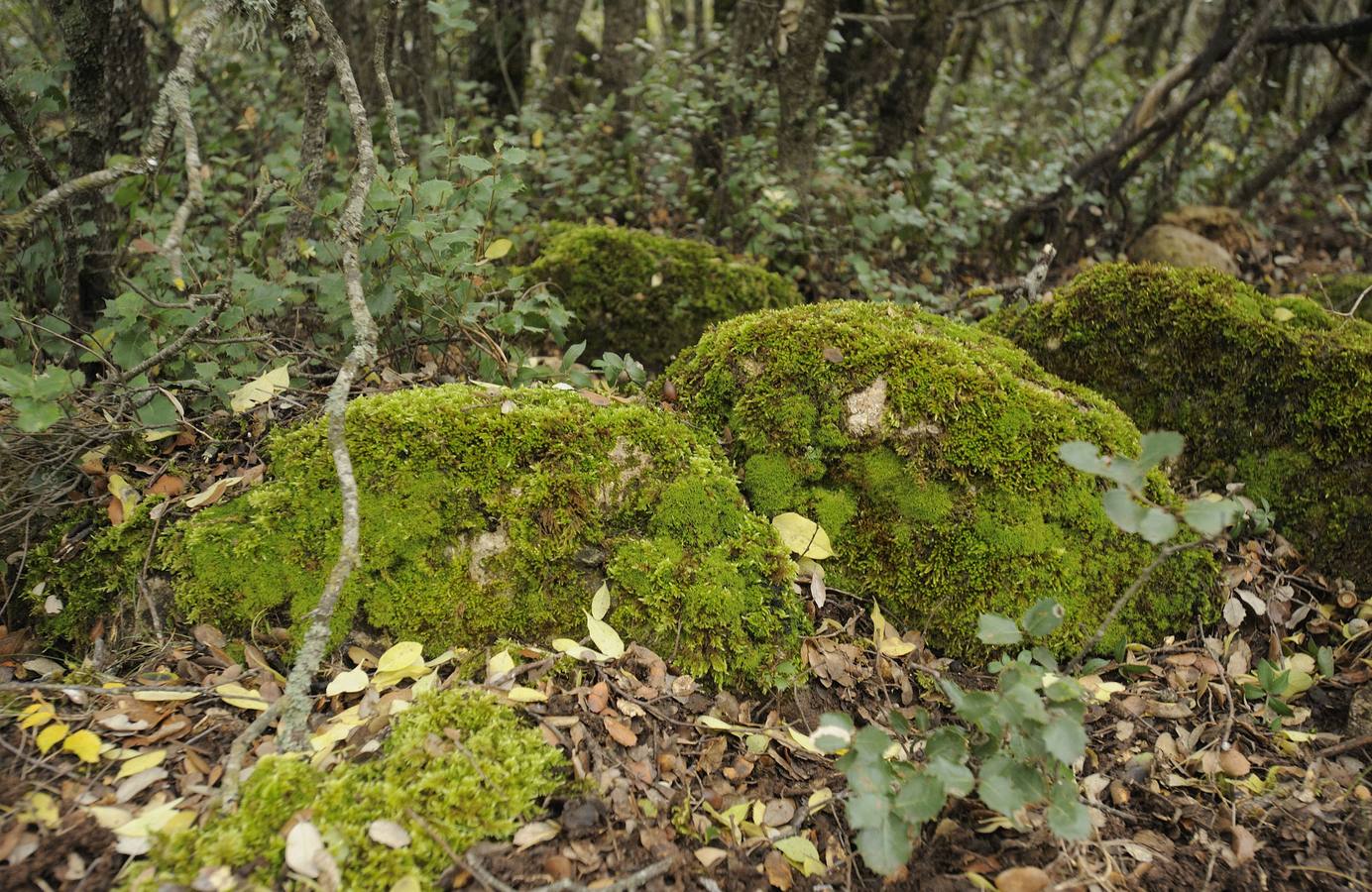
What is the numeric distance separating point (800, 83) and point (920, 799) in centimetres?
562

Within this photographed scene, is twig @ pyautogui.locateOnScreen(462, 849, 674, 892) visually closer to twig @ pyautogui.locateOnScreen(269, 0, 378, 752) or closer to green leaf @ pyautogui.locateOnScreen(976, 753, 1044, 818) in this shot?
twig @ pyautogui.locateOnScreen(269, 0, 378, 752)

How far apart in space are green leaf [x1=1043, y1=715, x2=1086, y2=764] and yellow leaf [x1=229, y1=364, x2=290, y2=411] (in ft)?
9.41

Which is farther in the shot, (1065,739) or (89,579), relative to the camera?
(89,579)

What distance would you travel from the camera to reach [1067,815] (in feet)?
6.38

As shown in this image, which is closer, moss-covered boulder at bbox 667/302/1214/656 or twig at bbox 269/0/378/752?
twig at bbox 269/0/378/752

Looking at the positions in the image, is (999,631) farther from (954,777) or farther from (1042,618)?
(954,777)

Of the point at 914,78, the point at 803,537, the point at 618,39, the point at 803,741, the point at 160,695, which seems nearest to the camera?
the point at 160,695

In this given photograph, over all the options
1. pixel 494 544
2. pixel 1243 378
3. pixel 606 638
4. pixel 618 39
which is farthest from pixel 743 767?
pixel 618 39

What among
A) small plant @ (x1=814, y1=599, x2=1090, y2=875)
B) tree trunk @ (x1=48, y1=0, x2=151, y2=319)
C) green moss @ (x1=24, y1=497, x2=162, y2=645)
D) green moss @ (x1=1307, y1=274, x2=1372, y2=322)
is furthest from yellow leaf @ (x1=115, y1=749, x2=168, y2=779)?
green moss @ (x1=1307, y1=274, x2=1372, y2=322)

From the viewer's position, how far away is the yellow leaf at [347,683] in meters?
2.39

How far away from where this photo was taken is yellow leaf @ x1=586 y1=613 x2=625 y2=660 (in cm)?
260

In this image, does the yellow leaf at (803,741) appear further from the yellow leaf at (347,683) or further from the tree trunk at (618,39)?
the tree trunk at (618,39)

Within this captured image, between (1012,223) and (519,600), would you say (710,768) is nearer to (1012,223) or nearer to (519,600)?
(519,600)

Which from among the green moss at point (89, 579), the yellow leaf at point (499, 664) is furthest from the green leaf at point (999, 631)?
the green moss at point (89, 579)
